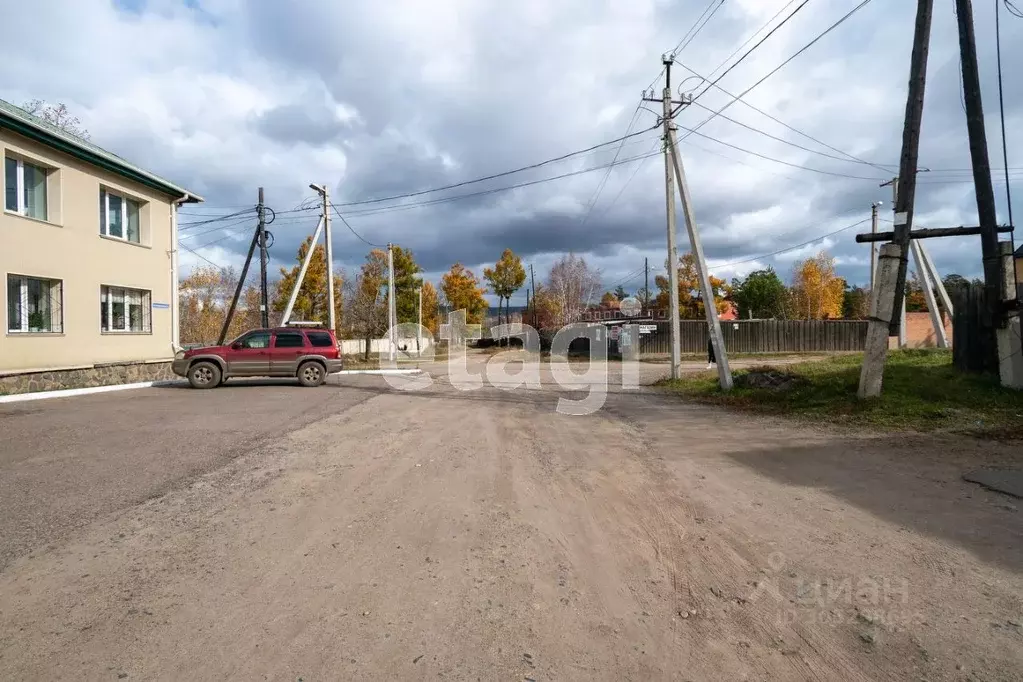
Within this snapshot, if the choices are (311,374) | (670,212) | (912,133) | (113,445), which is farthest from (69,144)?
(912,133)

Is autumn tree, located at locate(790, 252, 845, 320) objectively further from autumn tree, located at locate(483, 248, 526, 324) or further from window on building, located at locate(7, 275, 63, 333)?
window on building, located at locate(7, 275, 63, 333)

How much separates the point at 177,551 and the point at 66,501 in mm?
2111

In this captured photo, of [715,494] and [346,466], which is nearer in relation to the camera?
[715,494]

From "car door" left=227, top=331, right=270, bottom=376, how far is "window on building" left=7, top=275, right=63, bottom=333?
13.9ft

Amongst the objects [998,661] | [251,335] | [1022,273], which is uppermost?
[1022,273]

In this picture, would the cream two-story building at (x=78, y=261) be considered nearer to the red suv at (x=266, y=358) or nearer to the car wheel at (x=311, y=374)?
the red suv at (x=266, y=358)

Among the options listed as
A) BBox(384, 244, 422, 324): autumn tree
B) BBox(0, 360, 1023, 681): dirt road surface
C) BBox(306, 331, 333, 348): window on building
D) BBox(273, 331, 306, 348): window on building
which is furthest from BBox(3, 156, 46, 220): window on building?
BBox(384, 244, 422, 324): autumn tree

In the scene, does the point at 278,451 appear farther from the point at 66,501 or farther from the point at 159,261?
the point at 159,261

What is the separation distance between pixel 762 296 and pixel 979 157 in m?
50.7

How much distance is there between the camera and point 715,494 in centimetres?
606

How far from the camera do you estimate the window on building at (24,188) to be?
14.4 metres

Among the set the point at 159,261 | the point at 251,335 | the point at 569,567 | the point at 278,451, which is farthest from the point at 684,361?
the point at 569,567

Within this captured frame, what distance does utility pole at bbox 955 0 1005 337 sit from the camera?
35.6 feet

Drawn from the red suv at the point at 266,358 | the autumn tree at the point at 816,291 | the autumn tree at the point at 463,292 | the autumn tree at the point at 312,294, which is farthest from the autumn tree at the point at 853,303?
the red suv at the point at 266,358
